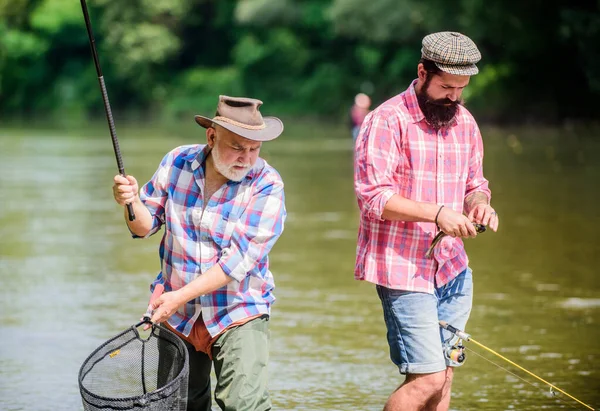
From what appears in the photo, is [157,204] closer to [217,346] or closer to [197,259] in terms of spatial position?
[197,259]

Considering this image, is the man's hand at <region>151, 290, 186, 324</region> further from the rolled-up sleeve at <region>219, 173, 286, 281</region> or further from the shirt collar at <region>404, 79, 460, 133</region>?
the shirt collar at <region>404, 79, 460, 133</region>

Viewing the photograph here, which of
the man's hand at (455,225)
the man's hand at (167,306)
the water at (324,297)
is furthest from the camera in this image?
the water at (324,297)

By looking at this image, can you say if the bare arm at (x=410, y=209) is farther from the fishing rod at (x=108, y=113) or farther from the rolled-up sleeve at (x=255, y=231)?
the fishing rod at (x=108, y=113)

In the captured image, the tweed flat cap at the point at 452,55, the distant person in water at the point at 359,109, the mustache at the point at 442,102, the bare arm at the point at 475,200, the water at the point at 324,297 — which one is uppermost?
the distant person in water at the point at 359,109

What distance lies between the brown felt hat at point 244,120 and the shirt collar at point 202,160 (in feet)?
0.43

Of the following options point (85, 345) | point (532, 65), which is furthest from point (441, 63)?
point (532, 65)

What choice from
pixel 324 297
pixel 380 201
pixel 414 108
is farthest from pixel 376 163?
pixel 324 297

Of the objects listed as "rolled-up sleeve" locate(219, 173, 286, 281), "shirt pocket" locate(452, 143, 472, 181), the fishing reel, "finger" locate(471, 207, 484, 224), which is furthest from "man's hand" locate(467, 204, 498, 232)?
"rolled-up sleeve" locate(219, 173, 286, 281)

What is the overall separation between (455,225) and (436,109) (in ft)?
1.83

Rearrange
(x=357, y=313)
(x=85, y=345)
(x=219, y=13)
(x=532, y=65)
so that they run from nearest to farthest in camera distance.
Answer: (x=85, y=345) < (x=357, y=313) < (x=532, y=65) < (x=219, y=13)

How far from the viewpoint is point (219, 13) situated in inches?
3009

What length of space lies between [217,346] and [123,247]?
8390mm

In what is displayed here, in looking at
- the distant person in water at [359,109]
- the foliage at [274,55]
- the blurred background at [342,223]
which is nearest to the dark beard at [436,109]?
the blurred background at [342,223]

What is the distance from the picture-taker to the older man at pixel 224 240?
484cm
